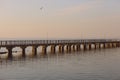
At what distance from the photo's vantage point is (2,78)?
106 feet

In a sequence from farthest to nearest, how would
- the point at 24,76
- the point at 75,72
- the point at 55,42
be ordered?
the point at 55,42 → the point at 75,72 → the point at 24,76

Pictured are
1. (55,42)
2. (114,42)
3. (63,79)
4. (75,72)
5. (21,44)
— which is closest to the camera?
(63,79)

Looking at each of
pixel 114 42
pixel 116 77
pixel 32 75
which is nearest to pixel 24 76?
pixel 32 75

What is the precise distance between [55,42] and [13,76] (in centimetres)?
4250

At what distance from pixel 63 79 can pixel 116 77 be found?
5722 millimetres

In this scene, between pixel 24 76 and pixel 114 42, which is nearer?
pixel 24 76

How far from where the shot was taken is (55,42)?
75.6 m

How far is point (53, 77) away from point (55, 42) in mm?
43730

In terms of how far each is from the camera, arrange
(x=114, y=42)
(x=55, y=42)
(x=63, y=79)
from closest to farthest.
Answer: (x=63, y=79) → (x=55, y=42) → (x=114, y=42)

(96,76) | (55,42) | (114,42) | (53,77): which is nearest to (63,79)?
(53,77)

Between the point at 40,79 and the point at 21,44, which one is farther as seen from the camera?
the point at 21,44

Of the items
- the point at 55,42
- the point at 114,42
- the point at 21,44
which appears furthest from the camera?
the point at 114,42

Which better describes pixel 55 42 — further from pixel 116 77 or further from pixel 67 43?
pixel 116 77

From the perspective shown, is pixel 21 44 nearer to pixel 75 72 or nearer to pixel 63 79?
pixel 75 72
